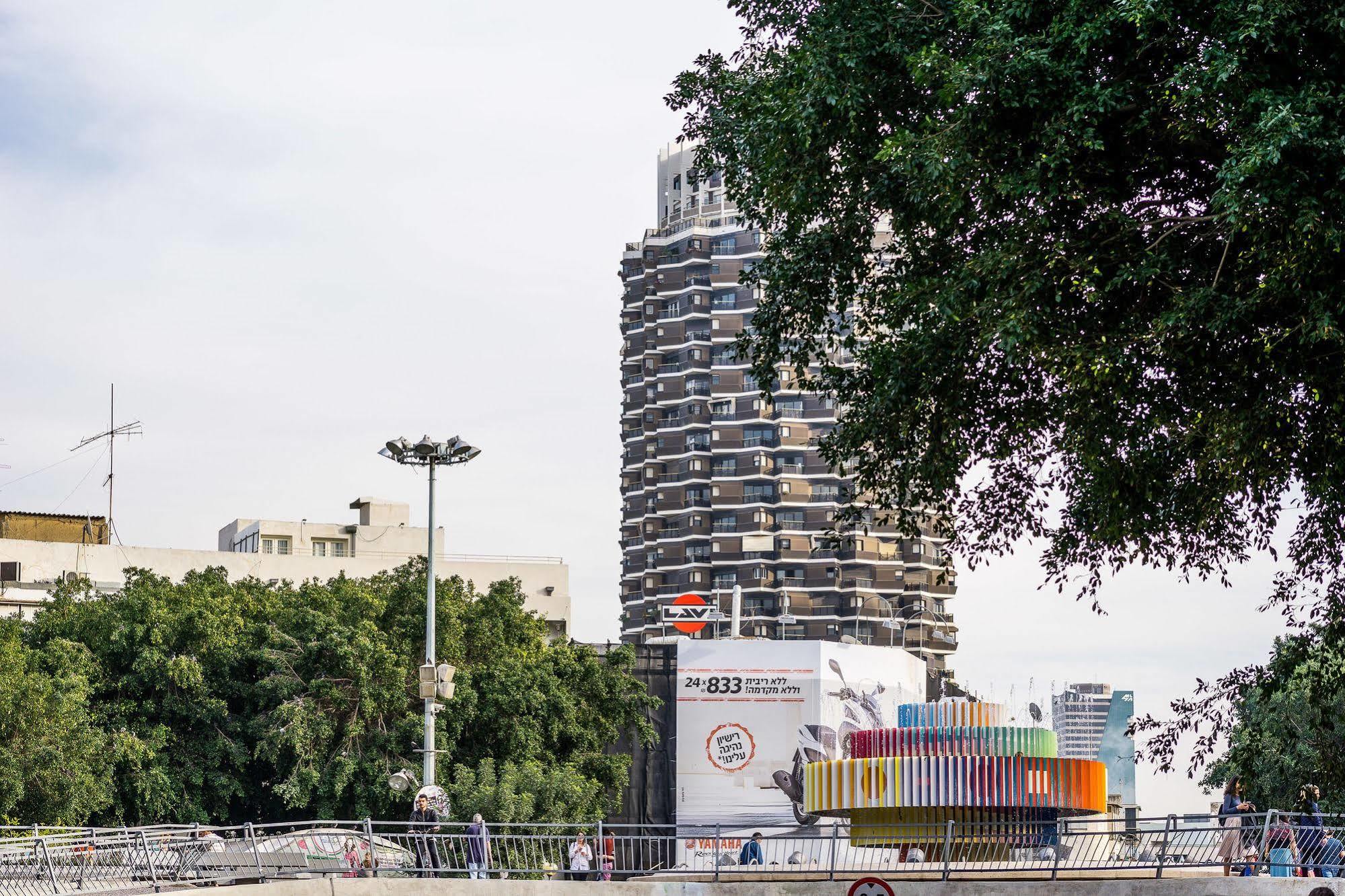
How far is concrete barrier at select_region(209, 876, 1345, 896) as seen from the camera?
20766mm

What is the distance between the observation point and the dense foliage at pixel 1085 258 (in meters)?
11.9

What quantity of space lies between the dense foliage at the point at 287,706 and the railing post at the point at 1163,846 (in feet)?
76.4

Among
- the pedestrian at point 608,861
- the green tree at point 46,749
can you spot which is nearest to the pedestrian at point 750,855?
the pedestrian at point 608,861

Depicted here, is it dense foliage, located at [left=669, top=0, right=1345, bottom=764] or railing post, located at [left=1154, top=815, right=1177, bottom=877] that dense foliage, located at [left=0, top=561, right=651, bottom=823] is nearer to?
railing post, located at [left=1154, top=815, right=1177, bottom=877]

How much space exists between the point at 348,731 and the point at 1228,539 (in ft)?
112

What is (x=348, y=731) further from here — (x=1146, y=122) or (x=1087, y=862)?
(x=1146, y=122)

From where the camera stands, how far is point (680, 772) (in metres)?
57.4

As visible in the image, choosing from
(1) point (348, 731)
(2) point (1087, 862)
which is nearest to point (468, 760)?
(1) point (348, 731)

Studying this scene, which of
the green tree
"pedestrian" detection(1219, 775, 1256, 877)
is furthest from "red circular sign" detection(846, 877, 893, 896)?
the green tree

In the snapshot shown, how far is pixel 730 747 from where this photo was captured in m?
57.5

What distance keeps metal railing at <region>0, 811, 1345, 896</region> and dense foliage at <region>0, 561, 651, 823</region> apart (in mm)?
16233

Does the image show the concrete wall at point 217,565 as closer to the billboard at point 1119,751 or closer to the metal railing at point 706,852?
the billboard at point 1119,751

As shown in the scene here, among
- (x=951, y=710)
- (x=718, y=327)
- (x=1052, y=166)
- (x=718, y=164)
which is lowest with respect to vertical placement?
(x=951, y=710)

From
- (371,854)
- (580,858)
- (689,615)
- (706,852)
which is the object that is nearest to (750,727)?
(689,615)
